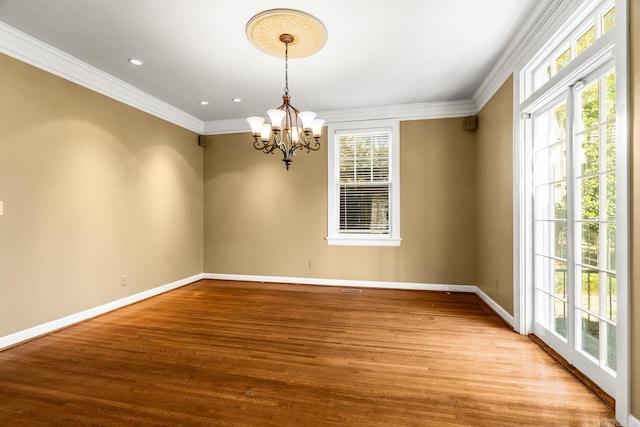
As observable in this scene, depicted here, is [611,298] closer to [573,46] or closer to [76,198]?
[573,46]

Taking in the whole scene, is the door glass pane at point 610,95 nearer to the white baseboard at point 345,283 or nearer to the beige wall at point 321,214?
the beige wall at point 321,214

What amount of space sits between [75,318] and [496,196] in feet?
16.4

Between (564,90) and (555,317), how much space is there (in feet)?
6.18

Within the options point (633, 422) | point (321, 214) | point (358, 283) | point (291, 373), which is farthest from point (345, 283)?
point (633, 422)

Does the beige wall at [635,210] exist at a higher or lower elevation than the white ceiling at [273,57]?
lower

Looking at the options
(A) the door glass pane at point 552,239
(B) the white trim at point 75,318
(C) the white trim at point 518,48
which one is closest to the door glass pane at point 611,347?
(A) the door glass pane at point 552,239

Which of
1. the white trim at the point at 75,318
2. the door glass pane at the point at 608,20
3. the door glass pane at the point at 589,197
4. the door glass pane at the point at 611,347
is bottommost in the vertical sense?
the white trim at the point at 75,318

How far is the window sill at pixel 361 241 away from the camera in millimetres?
4930

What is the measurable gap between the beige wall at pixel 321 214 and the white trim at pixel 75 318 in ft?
4.08

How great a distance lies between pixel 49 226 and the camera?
3.19 meters

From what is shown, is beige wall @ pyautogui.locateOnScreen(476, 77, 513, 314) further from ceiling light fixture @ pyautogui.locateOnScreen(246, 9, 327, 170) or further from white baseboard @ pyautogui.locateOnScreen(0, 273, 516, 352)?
ceiling light fixture @ pyautogui.locateOnScreen(246, 9, 327, 170)

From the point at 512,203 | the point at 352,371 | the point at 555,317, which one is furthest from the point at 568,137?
the point at 352,371

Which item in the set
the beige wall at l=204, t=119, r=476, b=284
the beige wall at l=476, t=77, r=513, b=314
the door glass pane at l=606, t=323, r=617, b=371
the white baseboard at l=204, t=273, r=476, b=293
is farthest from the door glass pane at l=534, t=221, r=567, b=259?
the white baseboard at l=204, t=273, r=476, b=293

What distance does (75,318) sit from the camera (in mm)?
3436
